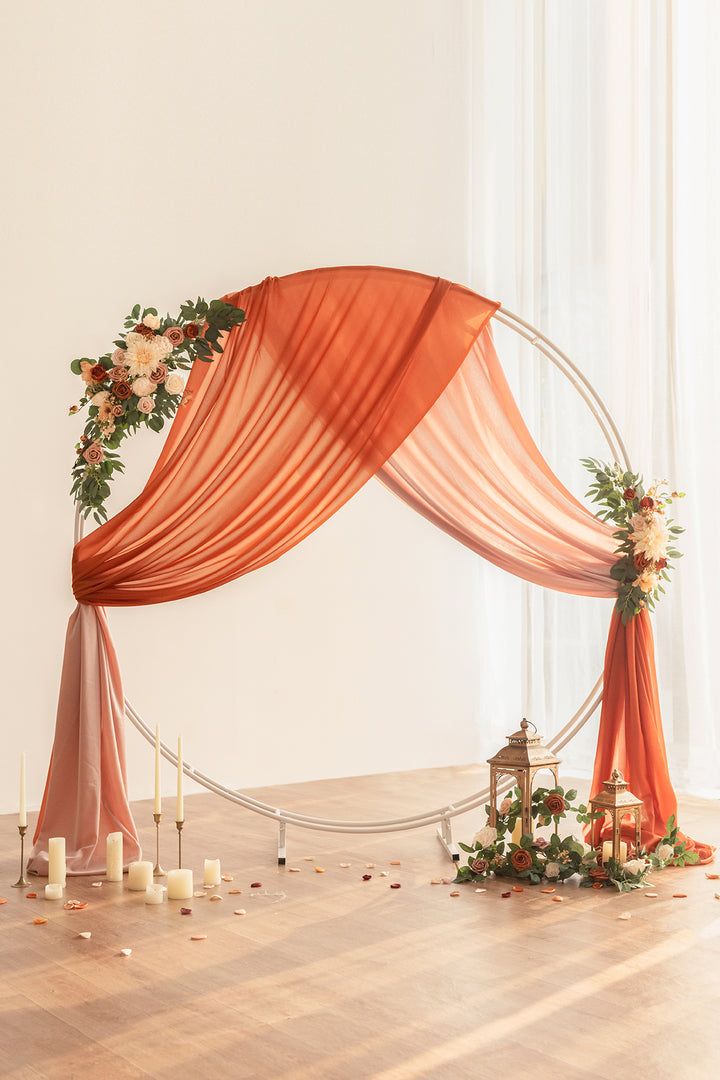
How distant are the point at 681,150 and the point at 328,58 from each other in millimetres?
2027

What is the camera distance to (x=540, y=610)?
671 cm

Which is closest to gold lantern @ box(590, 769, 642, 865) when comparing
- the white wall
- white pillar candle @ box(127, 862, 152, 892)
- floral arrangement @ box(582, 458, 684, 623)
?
floral arrangement @ box(582, 458, 684, 623)

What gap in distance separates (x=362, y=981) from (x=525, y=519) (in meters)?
1.91

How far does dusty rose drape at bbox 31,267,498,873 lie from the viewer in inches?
161

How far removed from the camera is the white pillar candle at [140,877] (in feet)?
12.7

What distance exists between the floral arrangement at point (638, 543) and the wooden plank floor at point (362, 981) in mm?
975

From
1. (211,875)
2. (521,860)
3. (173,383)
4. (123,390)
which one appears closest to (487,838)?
(521,860)

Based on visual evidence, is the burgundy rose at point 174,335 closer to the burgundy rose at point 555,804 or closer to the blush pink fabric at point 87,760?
the blush pink fabric at point 87,760

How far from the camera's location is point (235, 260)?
20.2 ft

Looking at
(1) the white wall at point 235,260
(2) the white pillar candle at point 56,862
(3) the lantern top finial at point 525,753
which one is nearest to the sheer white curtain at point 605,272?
(1) the white wall at point 235,260

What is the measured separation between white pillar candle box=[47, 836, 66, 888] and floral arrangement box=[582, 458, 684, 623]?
6.92 feet

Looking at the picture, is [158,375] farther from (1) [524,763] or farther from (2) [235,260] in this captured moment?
(2) [235,260]

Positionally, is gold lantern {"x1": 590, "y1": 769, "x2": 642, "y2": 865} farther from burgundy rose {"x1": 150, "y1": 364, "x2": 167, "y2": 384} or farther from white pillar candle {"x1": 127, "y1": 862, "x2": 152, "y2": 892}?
burgundy rose {"x1": 150, "y1": 364, "x2": 167, "y2": 384}

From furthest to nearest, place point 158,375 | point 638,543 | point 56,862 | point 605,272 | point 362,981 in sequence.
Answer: point 605,272 → point 638,543 → point 158,375 → point 56,862 → point 362,981
